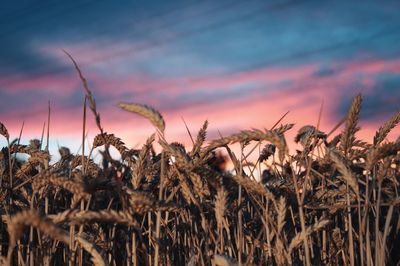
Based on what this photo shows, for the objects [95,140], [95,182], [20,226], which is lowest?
[20,226]

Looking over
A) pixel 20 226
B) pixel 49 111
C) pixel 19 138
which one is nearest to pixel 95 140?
pixel 49 111

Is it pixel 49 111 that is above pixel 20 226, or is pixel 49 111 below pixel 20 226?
above

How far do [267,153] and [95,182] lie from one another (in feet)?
6.48

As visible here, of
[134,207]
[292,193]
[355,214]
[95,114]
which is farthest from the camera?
[355,214]

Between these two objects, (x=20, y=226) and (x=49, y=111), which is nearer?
(x=20, y=226)

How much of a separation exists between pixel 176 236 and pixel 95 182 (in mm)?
1851

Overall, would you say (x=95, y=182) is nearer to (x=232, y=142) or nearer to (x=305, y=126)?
(x=232, y=142)

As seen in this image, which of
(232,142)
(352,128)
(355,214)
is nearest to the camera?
(232,142)

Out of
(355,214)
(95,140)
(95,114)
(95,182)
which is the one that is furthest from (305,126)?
(95,114)

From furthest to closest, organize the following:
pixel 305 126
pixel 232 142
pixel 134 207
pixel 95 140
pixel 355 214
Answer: pixel 355 214, pixel 305 126, pixel 95 140, pixel 232 142, pixel 134 207

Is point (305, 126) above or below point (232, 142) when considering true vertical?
above

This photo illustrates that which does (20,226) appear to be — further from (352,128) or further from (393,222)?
(393,222)

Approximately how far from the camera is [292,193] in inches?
149

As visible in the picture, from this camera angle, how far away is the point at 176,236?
416cm
